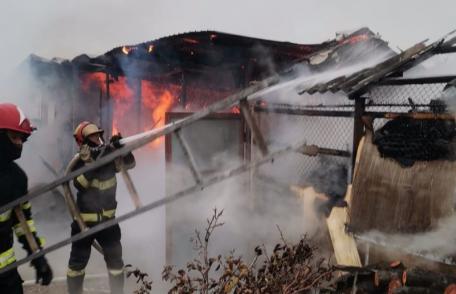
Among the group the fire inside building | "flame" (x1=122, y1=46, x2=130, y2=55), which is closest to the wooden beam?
the fire inside building

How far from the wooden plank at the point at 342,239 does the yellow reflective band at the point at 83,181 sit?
3.45m

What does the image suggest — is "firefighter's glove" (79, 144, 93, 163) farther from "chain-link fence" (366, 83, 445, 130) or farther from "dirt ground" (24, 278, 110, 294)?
"chain-link fence" (366, 83, 445, 130)

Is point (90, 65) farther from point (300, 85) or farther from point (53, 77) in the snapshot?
point (300, 85)

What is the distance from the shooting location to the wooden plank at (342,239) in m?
5.22

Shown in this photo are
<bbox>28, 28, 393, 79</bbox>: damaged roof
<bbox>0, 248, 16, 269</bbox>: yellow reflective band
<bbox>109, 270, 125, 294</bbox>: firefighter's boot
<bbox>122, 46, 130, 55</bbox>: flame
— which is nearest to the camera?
<bbox>0, 248, 16, 269</bbox>: yellow reflective band

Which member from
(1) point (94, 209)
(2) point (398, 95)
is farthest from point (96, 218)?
(2) point (398, 95)

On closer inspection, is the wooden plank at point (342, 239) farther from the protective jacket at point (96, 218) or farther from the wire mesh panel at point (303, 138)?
the protective jacket at point (96, 218)

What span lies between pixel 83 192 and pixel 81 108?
24.6ft

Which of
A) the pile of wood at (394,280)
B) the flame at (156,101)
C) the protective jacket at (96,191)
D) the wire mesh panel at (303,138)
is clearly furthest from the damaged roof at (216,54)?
the pile of wood at (394,280)

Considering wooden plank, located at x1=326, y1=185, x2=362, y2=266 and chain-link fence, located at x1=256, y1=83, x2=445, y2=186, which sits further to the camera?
chain-link fence, located at x1=256, y1=83, x2=445, y2=186

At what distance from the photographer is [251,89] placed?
376 centimetres

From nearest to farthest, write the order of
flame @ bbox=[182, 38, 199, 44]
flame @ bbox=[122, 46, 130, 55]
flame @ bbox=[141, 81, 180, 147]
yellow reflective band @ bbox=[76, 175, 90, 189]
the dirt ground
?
yellow reflective band @ bbox=[76, 175, 90, 189]
the dirt ground
flame @ bbox=[182, 38, 199, 44]
flame @ bbox=[122, 46, 130, 55]
flame @ bbox=[141, 81, 180, 147]

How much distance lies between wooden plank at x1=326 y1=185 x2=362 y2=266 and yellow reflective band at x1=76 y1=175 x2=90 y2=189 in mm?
3445

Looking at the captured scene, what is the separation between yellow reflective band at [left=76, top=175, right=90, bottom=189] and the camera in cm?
545
